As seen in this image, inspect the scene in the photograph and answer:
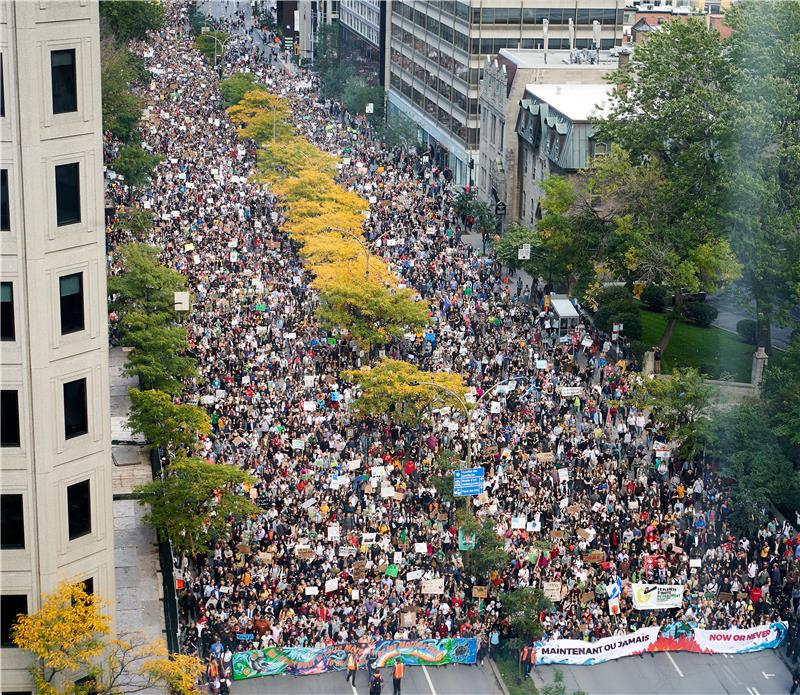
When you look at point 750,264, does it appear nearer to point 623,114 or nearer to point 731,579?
point 623,114

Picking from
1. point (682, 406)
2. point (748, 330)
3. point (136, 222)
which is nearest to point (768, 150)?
point (748, 330)

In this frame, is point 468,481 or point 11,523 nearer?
point 11,523

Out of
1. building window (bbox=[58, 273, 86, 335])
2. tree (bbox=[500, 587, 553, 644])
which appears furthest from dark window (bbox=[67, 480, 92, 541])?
tree (bbox=[500, 587, 553, 644])

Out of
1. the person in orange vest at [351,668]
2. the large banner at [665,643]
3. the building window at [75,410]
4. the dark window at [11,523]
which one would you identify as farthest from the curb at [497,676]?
the dark window at [11,523]

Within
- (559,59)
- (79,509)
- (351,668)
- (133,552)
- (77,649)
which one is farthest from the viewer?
(559,59)

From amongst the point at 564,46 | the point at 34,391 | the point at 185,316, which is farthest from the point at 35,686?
the point at 564,46

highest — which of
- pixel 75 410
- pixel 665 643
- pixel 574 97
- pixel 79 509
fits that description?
pixel 75 410

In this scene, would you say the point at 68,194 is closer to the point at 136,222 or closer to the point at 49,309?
the point at 49,309

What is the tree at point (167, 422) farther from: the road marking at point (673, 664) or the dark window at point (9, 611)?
the dark window at point (9, 611)
